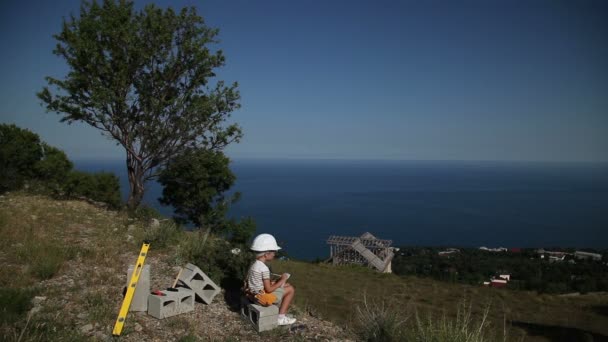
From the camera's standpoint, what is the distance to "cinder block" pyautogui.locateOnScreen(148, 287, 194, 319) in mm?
5859

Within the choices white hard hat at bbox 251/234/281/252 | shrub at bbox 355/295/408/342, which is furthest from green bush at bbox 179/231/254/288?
shrub at bbox 355/295/408/342

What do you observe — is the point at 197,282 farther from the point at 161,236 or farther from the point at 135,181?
the point at 135,181

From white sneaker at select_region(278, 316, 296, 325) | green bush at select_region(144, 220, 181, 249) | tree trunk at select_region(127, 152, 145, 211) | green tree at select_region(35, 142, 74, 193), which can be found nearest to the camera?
white sneaker at select_region(278, 316, 296, 325)

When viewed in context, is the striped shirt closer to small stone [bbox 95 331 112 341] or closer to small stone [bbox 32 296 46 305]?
small stone [bbox 95 331 112 341]

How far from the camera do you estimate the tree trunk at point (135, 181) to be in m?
14.3

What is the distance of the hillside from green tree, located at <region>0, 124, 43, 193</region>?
8.89 feet

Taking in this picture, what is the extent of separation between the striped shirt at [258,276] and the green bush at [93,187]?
1311cm

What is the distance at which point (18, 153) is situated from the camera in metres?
17.2

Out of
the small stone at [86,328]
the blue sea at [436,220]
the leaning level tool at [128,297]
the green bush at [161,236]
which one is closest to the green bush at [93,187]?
the green bush at [161,236]

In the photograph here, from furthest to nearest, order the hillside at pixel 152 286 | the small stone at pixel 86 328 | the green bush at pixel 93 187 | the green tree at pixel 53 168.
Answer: the green tree at pixel 53 168, the green bush at pixel 93 187, the hillside at pixel 152 286, the small stone at pixel 86 328

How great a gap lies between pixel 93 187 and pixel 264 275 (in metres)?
15.2

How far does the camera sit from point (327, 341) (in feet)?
18.9

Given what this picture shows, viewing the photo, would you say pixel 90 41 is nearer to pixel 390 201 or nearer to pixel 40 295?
pixel 40 295

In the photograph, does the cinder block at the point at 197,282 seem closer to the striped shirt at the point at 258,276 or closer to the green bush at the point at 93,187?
the striped shirt at the point at 258,276
